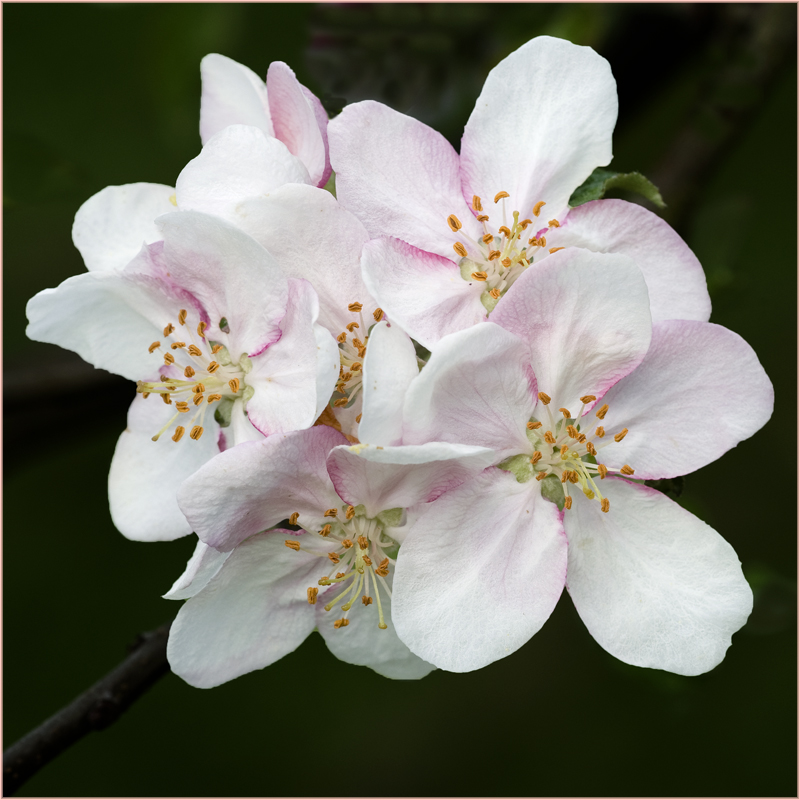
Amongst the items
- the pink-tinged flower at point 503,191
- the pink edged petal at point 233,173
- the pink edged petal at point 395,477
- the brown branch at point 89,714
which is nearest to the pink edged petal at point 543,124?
the pink-tinged flower at point 503,191

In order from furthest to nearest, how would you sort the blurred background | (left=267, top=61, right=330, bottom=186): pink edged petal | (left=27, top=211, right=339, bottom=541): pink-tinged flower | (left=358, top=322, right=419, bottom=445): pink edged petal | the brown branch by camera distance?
the blurred background
the brown branch
(left=267, top=61, right=330, bottom=186): pink edged petal
(left=27, top=211, right=339, bottom=541): pink-tinged flower
(left=358, top=322, right=419, bottom=445): pink edged petal

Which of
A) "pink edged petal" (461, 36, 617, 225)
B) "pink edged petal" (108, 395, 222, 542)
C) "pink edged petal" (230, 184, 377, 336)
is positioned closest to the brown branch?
"pink edged petal" (108, 395, 222, 542)

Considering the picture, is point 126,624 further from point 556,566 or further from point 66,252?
point 556,566

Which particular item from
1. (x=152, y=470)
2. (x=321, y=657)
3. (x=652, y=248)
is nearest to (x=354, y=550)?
(x=152, y=470)

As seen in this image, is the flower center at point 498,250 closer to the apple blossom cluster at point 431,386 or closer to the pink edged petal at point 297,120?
the apple blossom cluster at point 431,386

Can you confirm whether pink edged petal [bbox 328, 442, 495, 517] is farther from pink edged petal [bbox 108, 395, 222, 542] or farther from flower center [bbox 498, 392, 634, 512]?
pink edged petal [bbox 108, 395, 222, 542]

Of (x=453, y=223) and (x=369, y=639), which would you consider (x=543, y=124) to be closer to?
(x=453, y=223)

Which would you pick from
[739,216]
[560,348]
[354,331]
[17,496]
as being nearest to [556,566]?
[560,348]
